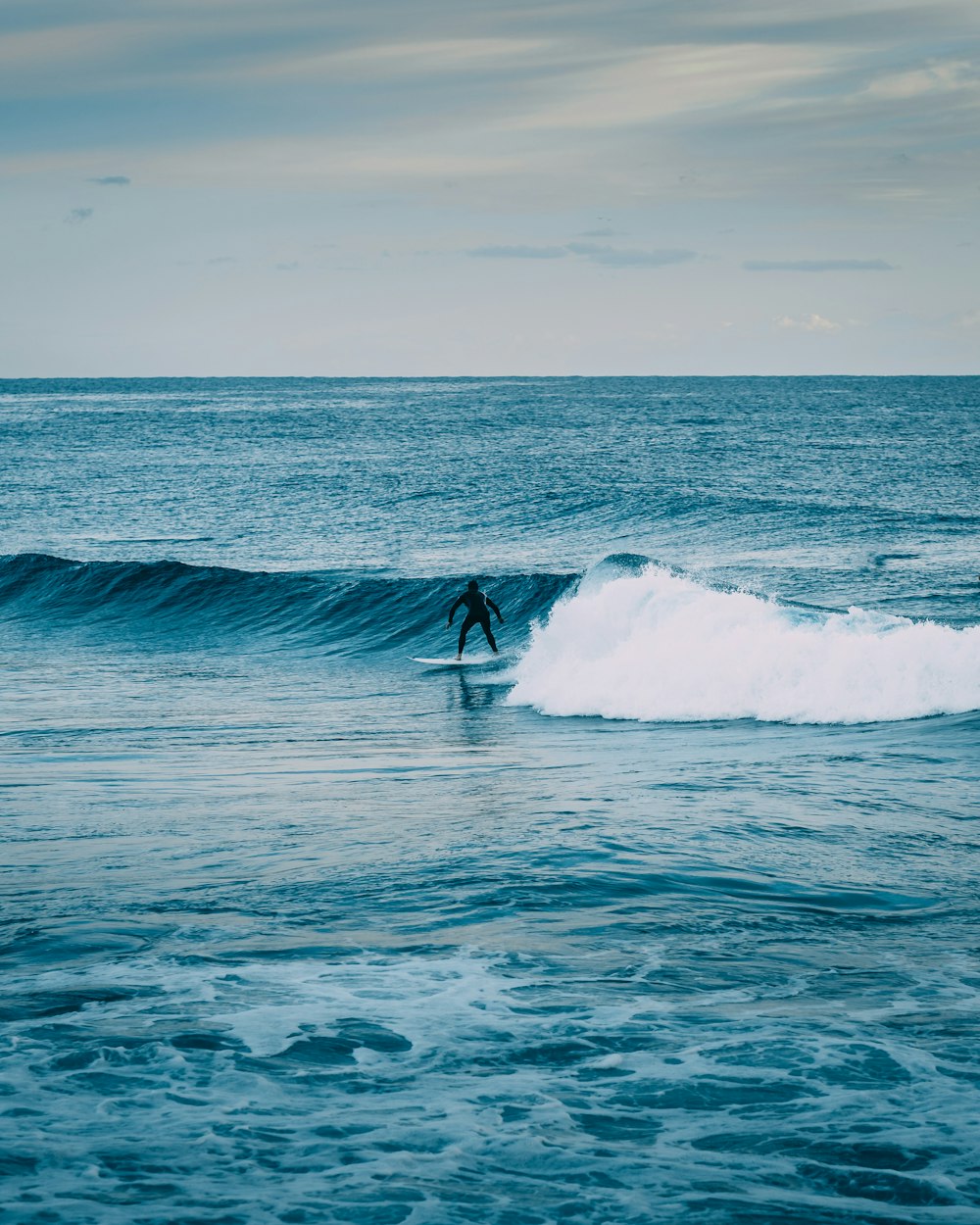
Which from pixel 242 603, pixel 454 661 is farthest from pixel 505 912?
pixel 242 603

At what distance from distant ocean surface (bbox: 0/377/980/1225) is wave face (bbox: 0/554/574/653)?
204 mm

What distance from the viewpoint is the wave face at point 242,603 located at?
25.2 meters

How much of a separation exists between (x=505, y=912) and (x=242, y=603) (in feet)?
65.9

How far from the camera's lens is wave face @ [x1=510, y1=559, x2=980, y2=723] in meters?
16.4

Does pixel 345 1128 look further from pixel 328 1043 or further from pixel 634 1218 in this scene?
pixel 634 1218

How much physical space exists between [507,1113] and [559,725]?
11.0 metres

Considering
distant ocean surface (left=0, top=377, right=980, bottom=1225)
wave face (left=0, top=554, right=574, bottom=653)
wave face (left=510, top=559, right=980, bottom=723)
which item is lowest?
distant ocean surface (left=0, top=377, right=980, bottom=1225)

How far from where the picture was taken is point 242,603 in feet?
90.6

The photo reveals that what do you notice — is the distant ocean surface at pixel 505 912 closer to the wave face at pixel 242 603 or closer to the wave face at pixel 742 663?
the wave face at pixel 742 663

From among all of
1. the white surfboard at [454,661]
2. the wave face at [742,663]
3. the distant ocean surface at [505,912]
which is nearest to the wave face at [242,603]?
the distant ocean surface at [505,912]

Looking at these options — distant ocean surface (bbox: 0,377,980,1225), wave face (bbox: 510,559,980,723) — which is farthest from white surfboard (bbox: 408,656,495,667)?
wave face (bbox: 510,559,980,723)

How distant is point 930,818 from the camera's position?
35.0ft

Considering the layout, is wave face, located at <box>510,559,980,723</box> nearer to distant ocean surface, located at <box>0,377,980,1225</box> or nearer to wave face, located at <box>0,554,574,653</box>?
distant ocean surface, located at <box>0,377,980,1225</box>

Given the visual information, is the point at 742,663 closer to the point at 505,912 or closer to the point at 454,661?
the point at 454,661
